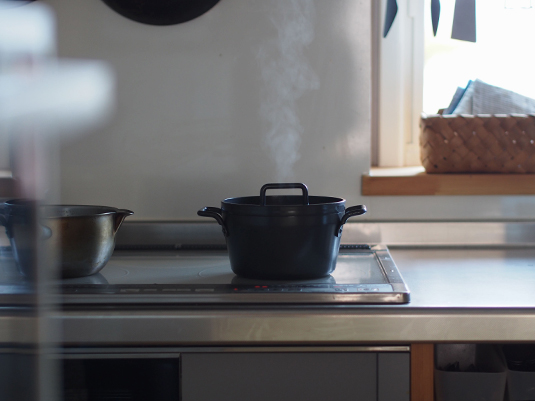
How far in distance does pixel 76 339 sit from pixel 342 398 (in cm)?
41

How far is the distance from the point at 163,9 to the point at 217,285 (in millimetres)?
782

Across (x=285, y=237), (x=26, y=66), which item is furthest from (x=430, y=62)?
(x=26, y=66)

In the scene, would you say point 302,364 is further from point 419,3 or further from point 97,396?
point 419,3

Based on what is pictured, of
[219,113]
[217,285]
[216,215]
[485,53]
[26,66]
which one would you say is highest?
[485,53]

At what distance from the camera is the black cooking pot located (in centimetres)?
87

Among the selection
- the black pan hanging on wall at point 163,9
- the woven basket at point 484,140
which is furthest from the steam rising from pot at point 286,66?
the woven basket at point 484,140

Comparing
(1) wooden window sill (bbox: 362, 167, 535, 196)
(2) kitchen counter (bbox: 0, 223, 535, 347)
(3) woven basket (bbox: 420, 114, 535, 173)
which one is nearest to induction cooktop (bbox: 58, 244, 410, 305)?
(2) kitchen counter (bbox: 0, 223, 535, 347)

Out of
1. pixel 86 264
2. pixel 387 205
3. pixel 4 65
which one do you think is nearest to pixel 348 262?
pixel 387 205

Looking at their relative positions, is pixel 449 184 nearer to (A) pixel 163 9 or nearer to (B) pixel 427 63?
(B) pixel 427 63

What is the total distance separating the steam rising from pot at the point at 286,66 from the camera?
1.30 metres

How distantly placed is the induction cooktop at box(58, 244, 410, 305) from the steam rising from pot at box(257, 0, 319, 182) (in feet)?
1.30

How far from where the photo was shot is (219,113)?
1330mm

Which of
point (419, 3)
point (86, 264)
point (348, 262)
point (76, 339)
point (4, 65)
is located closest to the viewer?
point (4, 65)

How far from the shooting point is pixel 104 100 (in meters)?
1.33
